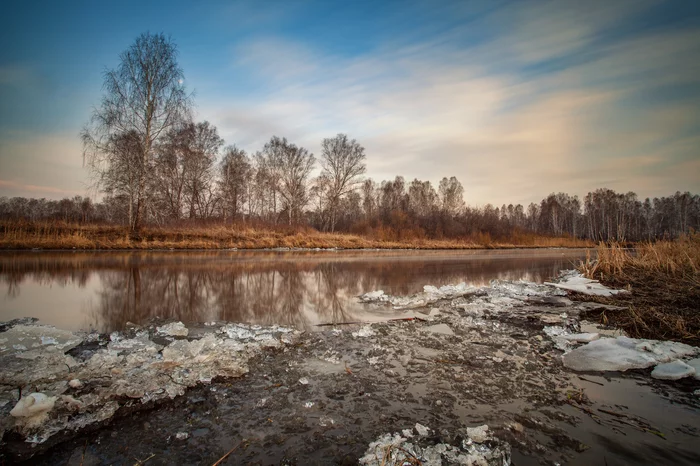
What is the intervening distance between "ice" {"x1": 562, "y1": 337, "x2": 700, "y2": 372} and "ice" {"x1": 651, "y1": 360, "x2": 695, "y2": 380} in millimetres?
143

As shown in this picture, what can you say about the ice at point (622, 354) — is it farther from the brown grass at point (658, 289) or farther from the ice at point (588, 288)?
the ice at point (588, 288)

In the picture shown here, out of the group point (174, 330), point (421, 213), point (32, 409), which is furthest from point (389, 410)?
point (421, 213)

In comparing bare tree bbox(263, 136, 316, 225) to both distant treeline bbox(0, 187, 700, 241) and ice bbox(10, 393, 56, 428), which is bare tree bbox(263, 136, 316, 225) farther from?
ice bbox(10, 393, 56, 428)

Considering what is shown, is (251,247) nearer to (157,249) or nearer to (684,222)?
(157,249)

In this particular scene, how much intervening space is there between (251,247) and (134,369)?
16.1 m

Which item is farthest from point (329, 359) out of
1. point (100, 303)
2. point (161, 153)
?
point (161, 153)

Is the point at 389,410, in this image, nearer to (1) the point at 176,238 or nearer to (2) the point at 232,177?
(1) the point at 176,238

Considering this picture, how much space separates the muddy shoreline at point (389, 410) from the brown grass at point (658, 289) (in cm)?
168

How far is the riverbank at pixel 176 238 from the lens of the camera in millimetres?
13641

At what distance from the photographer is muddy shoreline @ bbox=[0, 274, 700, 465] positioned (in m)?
1.73

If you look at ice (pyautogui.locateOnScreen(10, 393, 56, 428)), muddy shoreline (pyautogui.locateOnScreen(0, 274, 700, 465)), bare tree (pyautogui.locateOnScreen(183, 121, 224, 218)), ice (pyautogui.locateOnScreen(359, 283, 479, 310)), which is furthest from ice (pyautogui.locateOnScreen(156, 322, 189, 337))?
bare tree (pyautogui.locateOnScreen(183, 121, 224, 218))

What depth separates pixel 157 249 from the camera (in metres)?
15.3

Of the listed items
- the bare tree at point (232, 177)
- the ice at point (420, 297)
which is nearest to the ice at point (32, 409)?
the ice at point (420, 297)

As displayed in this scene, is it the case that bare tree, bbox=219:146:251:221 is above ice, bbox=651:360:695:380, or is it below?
above
